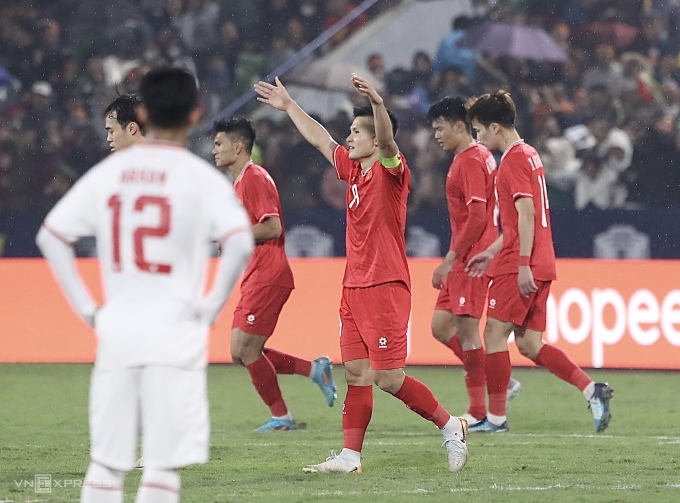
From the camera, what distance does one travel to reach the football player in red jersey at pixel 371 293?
6.83 metres

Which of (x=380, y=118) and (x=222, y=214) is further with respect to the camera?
(x=380, y=118)

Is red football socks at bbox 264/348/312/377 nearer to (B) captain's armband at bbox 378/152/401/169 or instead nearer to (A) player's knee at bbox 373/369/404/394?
(A) player's knee at bbox 373/369/404/394

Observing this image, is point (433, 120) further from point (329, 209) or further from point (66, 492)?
point (329, 209)

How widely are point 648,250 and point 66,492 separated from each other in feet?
29.9

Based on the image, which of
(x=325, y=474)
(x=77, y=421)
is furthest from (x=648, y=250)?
(x=325, y=474)

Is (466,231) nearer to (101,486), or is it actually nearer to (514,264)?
(514,264)

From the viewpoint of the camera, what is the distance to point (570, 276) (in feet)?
41.4

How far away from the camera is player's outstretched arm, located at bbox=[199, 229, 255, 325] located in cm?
407

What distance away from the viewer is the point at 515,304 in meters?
8.59

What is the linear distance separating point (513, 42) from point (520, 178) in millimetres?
8219

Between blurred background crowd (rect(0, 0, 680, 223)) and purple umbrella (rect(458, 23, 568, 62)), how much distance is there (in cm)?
13

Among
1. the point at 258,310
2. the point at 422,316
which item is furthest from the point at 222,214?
the point at 422,316


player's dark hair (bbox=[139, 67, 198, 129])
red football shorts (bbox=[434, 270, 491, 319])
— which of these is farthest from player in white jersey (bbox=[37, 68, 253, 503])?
red football shorts (bbox=[434, 270, 491, 319])

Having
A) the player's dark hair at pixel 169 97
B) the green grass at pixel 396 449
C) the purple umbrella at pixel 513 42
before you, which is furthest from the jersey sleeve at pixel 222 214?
the purple umbrella at pixel 513 42
